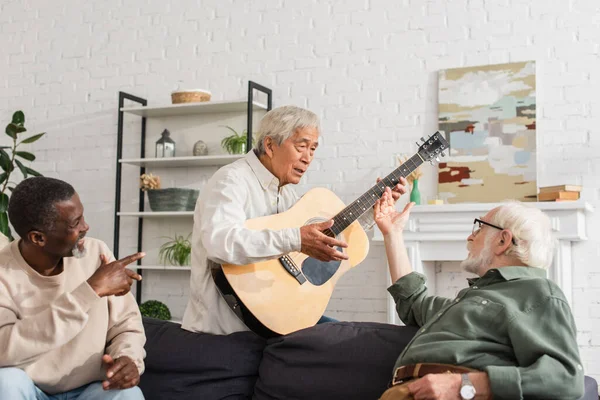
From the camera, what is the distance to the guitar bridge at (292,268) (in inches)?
111

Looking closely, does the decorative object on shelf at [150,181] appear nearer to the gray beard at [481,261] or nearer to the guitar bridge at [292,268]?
the guitar bridge at [292,268]

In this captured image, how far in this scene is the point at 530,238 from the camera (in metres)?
2.21

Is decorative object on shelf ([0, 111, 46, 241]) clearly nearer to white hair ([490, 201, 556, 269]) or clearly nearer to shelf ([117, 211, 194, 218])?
shelf ([117, 211, 194, 218])

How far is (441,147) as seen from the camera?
10.2 feet

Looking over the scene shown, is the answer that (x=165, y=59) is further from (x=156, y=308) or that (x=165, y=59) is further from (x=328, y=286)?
(x=328, y=286)

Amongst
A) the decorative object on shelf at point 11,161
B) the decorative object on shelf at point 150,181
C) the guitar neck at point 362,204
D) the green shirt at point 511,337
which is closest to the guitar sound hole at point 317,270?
the guitar neck at point 362,204

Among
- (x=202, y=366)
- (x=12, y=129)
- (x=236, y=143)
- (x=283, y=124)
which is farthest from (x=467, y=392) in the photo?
(x=12, y=129)

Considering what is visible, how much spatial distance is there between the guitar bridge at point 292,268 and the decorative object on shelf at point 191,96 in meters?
2.58

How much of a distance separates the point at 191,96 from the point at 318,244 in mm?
2792

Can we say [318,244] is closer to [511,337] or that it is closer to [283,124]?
[283,124]

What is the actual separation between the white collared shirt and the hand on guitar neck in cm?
3

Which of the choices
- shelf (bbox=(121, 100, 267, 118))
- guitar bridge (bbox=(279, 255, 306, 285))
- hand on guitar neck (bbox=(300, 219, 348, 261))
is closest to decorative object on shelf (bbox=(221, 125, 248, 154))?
shelf (bbox=(121, 100, 267, 118))

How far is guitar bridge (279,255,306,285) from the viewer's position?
2.81 m

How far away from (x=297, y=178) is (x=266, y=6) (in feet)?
8.84
